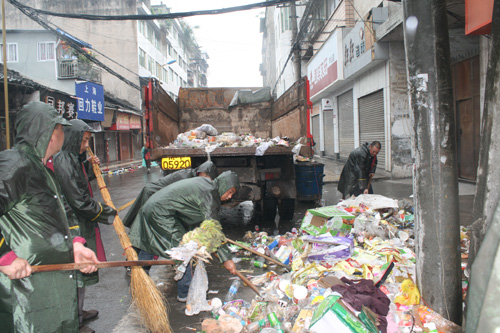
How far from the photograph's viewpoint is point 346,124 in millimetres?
15867

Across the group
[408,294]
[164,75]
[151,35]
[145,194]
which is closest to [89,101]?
[145,194]

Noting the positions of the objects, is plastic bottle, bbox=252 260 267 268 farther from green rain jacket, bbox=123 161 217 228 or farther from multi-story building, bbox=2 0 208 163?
multi-story building, bbox=2 0 208 163

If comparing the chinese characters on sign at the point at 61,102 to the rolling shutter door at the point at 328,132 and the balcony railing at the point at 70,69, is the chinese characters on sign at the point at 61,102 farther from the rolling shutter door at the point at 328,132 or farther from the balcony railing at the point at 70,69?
the rolling shutter door at the point at 328,132

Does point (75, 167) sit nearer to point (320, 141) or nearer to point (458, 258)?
point (458, 258)

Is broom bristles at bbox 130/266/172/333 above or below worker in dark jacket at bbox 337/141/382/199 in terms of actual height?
below

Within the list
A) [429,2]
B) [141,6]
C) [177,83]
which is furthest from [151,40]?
[429,2]

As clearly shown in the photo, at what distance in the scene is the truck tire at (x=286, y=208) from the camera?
611 cm

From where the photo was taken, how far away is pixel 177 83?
47344mm

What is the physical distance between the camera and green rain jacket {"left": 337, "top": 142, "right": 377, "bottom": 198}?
6.14 metres

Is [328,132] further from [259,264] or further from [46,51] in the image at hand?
[46,51]

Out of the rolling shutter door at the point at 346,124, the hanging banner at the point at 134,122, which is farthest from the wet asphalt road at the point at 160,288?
the hanging banner at the point at 134,122

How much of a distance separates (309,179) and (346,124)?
1011cm

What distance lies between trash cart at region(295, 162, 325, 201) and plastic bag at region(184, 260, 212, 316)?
373cm

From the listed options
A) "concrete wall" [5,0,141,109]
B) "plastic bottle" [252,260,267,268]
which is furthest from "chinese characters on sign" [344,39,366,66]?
"concrete wall" [5,0,141,109]
